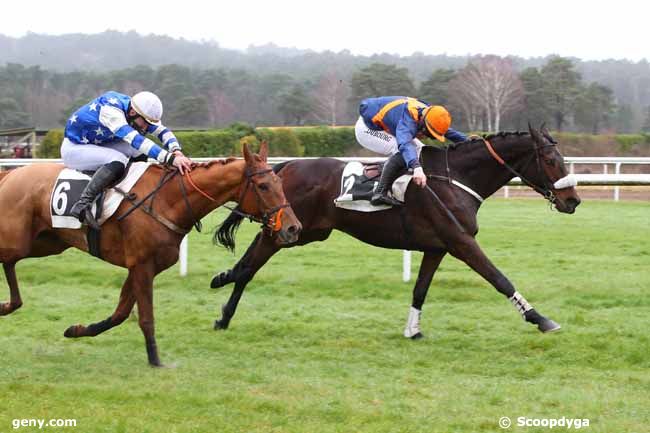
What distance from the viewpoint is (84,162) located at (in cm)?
571

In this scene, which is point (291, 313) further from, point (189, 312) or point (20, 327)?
point (20, 327)

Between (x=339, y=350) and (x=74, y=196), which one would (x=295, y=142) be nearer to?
(x=339, y=350)

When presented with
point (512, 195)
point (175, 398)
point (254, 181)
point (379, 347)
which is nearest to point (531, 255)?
point (379, 347)

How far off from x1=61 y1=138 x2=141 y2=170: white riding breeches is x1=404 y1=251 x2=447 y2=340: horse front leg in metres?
A: 2.47

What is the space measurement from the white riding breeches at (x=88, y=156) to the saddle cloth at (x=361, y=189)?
1796 mm

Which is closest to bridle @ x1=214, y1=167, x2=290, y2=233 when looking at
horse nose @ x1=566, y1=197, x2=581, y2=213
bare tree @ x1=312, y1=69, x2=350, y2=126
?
horse nose @ x1=566, y1=197, x2=581, y2=213

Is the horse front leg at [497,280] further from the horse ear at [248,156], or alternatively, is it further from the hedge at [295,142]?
the hedge at [295,142]

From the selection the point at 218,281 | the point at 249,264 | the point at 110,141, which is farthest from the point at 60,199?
the point at 249,264

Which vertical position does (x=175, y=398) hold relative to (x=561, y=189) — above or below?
below

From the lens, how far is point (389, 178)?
6512 millimetres

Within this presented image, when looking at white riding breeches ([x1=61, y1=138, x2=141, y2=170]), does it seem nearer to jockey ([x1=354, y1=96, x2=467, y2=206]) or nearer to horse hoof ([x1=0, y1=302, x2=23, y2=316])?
horse hoof ([x1=0, y1=302, x2=23, y2=316])

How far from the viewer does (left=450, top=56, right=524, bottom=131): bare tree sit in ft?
120

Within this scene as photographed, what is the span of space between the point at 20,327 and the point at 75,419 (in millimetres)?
2662

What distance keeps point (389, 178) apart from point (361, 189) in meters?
0.28
